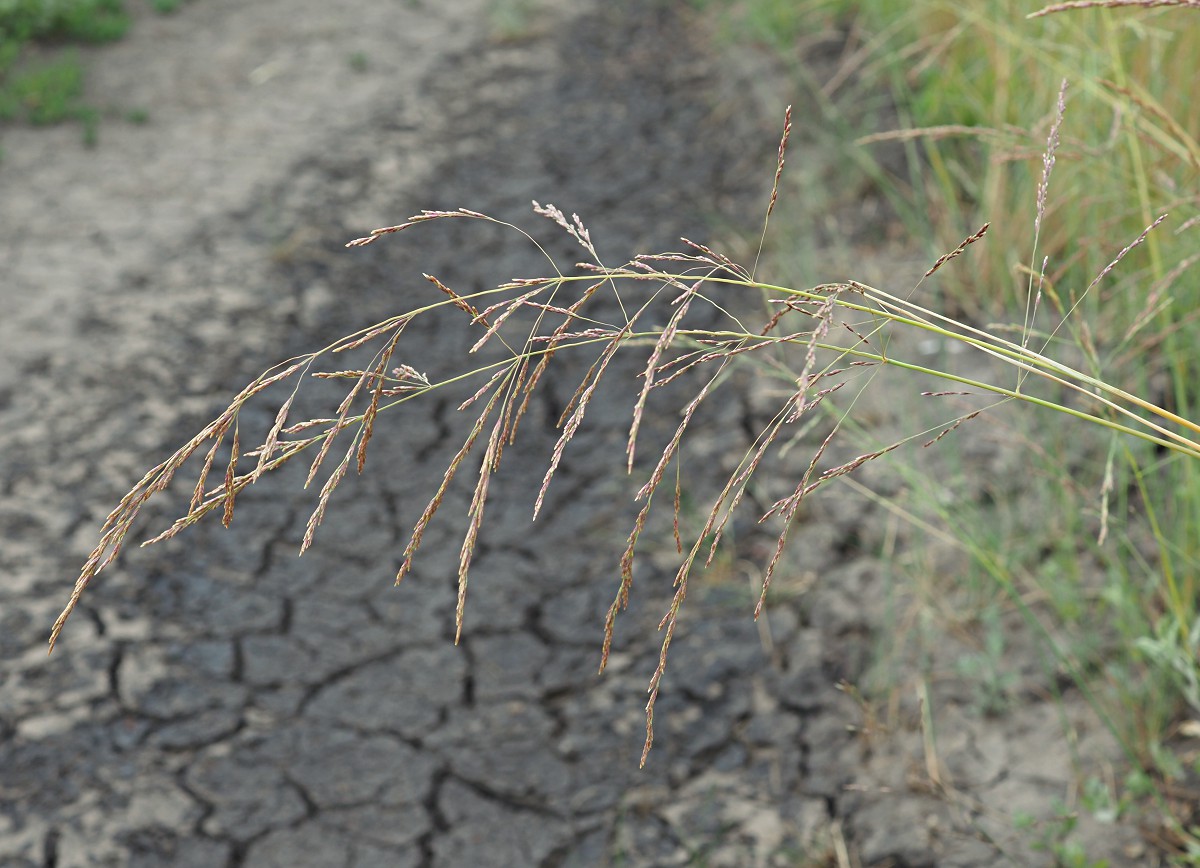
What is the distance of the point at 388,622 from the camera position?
276cm

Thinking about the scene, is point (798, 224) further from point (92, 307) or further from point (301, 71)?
point (301, 71)

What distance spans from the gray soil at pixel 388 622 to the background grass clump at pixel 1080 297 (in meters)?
0.16

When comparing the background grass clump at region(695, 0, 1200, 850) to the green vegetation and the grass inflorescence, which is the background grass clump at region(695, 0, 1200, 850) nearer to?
the grass inflorescence

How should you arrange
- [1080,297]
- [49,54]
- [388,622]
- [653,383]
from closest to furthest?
[653,383] → [1080,297] → [388,622] → [49,54]

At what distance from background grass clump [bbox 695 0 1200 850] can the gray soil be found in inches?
6.5

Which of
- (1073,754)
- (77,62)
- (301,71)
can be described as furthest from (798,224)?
(77,62)

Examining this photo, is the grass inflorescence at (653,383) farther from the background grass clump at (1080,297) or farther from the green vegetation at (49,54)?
the green vegetation at (49,54)

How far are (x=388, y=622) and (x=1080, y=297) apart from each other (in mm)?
1693

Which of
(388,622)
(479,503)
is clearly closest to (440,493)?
(479,503)

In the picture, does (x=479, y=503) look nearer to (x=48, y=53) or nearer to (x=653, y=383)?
(x=653, y=383)

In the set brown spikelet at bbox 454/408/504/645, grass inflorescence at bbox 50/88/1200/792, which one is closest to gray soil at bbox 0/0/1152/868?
grass inflorescence at bbox 50/88/1200/792

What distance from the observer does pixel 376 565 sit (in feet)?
9.61

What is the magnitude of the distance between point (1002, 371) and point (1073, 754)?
1164 millimetres

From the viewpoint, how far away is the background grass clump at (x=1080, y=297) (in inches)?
78.9
